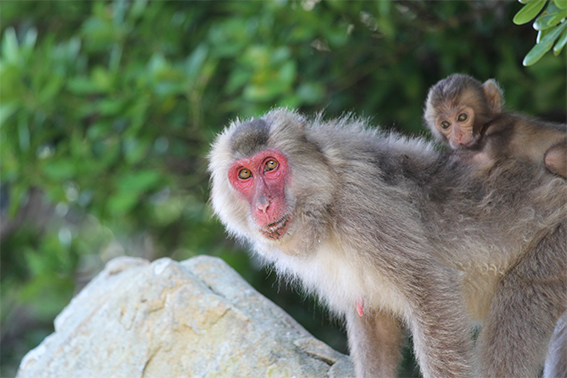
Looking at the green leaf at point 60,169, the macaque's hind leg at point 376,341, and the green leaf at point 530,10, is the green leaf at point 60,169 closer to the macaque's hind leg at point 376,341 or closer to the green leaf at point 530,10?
the macaque's hind leg at point 376,341

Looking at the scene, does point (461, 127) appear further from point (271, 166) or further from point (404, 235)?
point (271, 166)

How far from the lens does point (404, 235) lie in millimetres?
3770

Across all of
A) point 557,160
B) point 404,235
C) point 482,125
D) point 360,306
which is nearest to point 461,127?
point 482,125

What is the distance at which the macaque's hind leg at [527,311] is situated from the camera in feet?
11.6

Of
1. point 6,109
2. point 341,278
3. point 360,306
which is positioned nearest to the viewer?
point 341,278

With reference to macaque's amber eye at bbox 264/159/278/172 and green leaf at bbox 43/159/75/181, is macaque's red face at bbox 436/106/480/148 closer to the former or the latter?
macaque's amber eye at bbox 264/159/278/172

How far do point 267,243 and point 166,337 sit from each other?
3.71 feet

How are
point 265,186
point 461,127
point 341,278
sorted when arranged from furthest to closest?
point 461,127 < point 341,278 < point 265,186

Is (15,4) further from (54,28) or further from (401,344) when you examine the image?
(401,344)

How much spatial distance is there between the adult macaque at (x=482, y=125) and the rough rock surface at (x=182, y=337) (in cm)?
183

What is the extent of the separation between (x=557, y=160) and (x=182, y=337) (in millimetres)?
2847

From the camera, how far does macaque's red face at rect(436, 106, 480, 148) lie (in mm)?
4656

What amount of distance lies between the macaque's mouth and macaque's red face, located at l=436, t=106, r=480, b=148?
1.62 m

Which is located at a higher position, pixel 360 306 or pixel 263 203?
pixel 263 203
